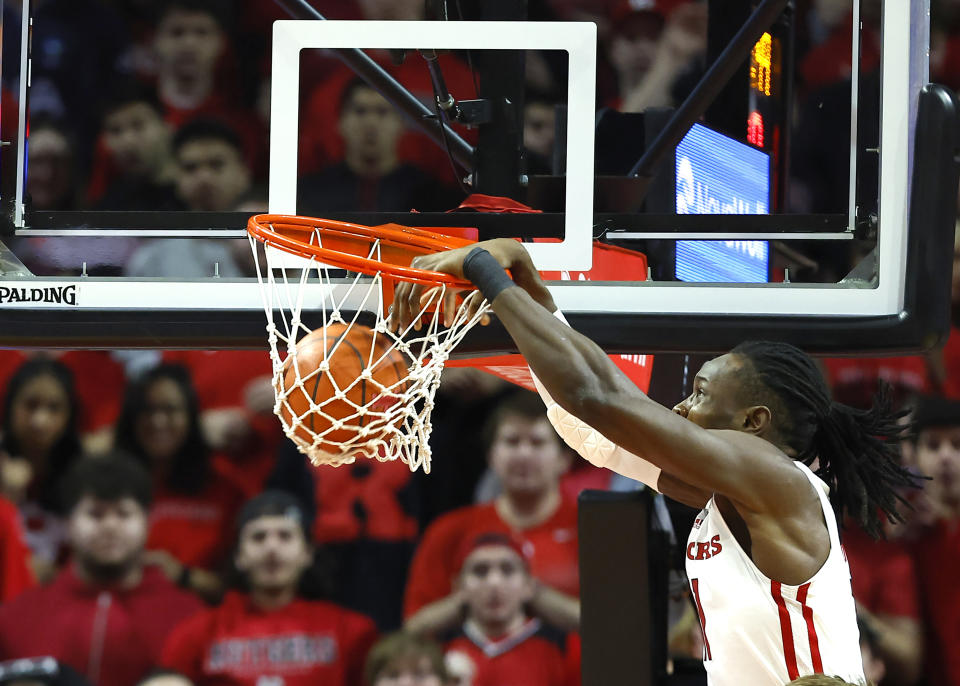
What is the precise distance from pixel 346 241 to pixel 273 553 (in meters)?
2.25

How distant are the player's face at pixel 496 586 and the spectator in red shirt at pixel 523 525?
5cm

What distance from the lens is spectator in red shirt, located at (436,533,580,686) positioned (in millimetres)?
4254

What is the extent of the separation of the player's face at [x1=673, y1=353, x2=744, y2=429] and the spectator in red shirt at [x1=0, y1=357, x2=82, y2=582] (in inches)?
117

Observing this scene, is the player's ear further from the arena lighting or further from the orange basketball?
the arena lighting

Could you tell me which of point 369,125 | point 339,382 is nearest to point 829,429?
point 339,382

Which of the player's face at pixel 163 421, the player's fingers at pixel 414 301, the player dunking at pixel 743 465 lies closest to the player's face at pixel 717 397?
the player dunking at pixel 743 465

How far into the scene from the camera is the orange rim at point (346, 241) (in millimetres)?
2330

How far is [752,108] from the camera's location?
3.87 meters

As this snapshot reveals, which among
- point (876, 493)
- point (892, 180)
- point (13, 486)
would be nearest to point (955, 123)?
point (892, 180)

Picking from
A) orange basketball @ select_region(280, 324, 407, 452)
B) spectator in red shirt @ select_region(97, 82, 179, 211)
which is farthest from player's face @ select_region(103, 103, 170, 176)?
orange basketball @ select_region(280, 324, 407, 452)

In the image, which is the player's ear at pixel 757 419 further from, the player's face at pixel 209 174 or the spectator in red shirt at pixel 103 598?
the player's face at pixel 209 174

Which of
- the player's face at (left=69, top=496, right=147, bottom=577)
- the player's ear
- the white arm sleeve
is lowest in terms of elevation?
the player's face at (left=69, top=496, right=147, bottom=577)

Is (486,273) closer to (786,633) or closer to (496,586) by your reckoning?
(786,633)

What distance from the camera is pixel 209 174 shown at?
477cm
